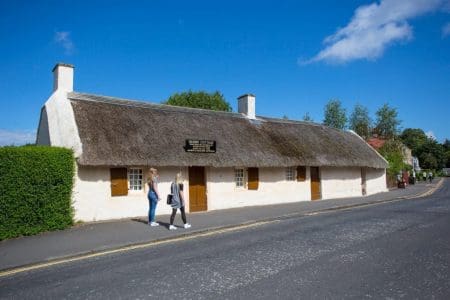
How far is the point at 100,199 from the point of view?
13.6 m

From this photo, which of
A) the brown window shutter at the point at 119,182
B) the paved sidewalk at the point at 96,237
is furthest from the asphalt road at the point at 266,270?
the brown window shutter at the point at 119,182

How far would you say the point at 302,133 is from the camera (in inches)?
Answer: 930

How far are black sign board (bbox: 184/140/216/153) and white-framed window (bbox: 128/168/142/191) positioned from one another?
2.34m

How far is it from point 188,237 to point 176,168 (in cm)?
570

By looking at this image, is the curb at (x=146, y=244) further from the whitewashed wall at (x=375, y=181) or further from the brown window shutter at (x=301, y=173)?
the whitewashed wall at (x=375, y=181)

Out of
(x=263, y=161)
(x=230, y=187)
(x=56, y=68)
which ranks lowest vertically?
(x=230, y=187)

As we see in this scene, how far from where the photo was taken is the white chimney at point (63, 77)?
15445mm

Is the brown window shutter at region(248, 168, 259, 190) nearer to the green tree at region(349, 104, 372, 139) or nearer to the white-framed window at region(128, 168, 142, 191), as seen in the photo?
the white-framed window at region(128, 168, 142, 191)

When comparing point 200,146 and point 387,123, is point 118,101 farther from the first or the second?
point 387,123

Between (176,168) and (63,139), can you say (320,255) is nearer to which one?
(176,168)

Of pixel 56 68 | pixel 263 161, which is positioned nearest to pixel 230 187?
pixel 263 161

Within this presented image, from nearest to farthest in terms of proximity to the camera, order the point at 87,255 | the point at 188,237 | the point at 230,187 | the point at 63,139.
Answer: the point at 87,255, the point at 188,237, the point at 63,139, the point at 230,187

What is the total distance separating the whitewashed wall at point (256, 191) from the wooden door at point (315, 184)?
571 mm

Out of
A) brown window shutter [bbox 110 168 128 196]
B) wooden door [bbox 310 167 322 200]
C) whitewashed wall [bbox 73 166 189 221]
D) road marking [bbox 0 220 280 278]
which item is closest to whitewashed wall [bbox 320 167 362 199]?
wooden door [bbox 310 167 322 200]
